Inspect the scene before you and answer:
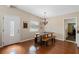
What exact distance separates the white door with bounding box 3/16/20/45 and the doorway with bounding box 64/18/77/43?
298 cm

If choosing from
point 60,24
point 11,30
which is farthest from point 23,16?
point 60,24

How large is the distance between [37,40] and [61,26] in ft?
5.58

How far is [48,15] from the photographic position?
16.9ft

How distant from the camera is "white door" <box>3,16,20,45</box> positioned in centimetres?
512

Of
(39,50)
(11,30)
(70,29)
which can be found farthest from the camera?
(70,29)

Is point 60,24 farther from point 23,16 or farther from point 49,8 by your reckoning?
point 23,16

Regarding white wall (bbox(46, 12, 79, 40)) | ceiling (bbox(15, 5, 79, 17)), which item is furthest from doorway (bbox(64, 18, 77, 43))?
ceiling (bbox(15, 5, 79, 17))

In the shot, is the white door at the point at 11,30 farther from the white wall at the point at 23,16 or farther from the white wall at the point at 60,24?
the white wall at the point at 60,24

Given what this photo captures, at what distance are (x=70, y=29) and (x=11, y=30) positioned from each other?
138 inches

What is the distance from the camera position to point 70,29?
5.64m
